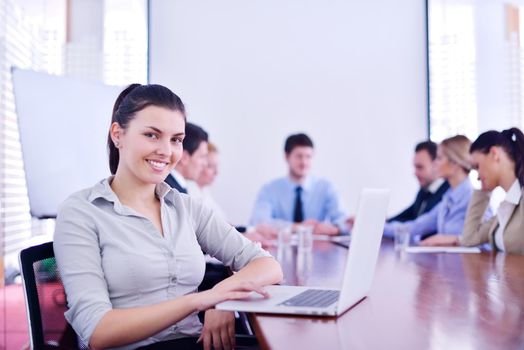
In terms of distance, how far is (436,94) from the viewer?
6.05m

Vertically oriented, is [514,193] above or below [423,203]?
above

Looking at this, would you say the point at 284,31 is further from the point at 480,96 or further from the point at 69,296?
the point at 69,296

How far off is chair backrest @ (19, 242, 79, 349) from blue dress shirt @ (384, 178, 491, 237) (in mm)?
2743

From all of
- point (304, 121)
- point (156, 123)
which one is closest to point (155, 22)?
point (304, 121)

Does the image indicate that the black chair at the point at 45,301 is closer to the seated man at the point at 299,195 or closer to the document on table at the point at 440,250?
the document on table at the point at 440,250

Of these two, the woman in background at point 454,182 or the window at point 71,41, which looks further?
the woman in background at point 454,182

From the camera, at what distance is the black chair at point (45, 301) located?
1497 millimetres

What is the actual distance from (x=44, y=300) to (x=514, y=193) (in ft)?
8.26

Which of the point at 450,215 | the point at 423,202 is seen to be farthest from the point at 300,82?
the point at 450,215

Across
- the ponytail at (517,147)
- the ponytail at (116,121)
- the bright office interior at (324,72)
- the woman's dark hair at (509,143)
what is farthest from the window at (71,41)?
the ponytail at (517,147)

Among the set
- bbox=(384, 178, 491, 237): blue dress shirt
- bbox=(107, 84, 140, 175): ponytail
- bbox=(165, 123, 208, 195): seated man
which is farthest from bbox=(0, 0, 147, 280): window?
bbox=(384, 178, 491, 237): blue dress shirt

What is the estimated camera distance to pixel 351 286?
56.5 inches

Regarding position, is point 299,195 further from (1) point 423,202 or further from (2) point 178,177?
(2) point 178,177

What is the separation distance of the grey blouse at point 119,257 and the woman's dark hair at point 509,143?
211 centimetres
